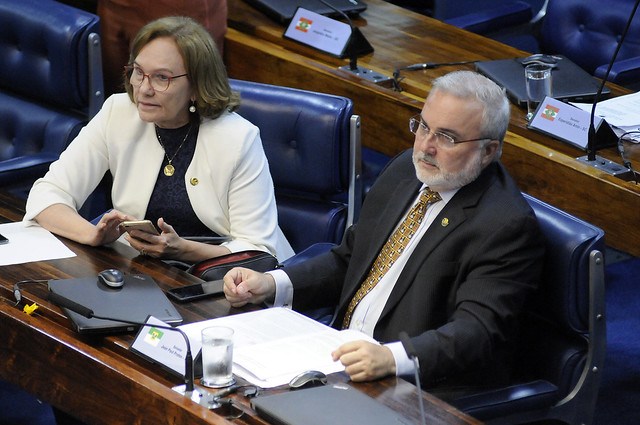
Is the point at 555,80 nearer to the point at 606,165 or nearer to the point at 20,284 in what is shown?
the point at 606,165

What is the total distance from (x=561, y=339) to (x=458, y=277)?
0.28 metres

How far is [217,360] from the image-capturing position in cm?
219

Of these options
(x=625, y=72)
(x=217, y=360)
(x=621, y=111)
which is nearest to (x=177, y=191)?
(x=217, y=360)

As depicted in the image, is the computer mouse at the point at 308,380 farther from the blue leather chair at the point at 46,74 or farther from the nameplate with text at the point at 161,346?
the blue leather chair at the point at 46,74

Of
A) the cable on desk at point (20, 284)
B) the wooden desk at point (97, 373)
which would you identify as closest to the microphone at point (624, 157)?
the wooden desk at point (97, 373)

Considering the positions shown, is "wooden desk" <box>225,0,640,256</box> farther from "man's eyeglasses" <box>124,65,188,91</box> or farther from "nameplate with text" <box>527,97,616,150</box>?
"man's eyeglasses" <box>124,65,188,91</box>

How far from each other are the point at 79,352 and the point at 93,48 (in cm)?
182

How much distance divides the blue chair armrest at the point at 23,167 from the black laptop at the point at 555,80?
1.52m

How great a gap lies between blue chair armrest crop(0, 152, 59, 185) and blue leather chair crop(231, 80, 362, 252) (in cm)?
71

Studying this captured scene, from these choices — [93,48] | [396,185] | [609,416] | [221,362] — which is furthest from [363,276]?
[93,48]

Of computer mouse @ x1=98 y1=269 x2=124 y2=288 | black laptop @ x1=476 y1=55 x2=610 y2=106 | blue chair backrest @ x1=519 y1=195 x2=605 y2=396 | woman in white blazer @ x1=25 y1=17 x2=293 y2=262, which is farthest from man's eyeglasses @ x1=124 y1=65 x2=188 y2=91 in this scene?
black laptop @ x1=476 y1=55 x2=610 y2=106

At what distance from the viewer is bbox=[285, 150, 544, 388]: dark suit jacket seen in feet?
8.20

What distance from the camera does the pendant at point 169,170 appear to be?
3250 mm

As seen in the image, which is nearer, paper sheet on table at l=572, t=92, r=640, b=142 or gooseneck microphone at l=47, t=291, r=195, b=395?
gooseneck microphone at l=47, t=291, r=195, b=395
